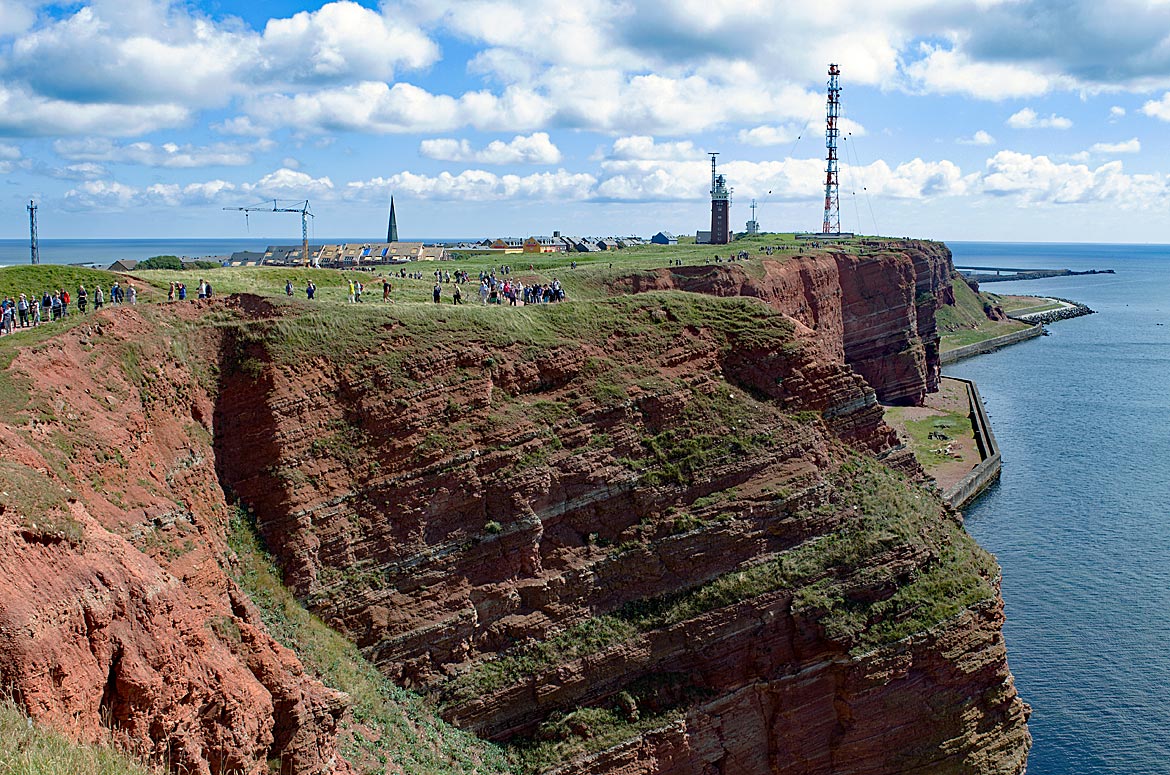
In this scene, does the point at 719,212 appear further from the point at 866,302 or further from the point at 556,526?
the point at 556,526

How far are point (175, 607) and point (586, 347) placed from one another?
19379 millimetres

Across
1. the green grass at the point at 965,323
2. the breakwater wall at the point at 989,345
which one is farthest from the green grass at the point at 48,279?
the green grass at the point at 965,323

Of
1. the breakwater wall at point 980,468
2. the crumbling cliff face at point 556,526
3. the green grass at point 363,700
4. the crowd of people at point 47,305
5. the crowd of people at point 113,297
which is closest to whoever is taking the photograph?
the green grass at point 363,700

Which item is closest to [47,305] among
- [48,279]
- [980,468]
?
[48,279]

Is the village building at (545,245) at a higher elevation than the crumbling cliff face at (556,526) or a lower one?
higher

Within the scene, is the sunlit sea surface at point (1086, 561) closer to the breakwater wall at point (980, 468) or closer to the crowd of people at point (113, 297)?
the breakwater wall at point (980, 468)

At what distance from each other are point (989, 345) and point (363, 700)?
13338cm

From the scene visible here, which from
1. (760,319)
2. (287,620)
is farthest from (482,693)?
(760,319)

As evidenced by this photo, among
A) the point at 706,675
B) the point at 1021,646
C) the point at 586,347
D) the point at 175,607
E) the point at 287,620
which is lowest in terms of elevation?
the point at 1021,646

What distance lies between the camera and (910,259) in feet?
343

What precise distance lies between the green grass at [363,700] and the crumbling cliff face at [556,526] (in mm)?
573

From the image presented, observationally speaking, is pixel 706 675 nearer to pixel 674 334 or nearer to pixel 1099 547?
pixel 674 334

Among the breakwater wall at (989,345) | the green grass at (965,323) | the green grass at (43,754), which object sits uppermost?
the green grass at (965,323)

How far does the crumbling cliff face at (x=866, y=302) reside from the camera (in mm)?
70062
